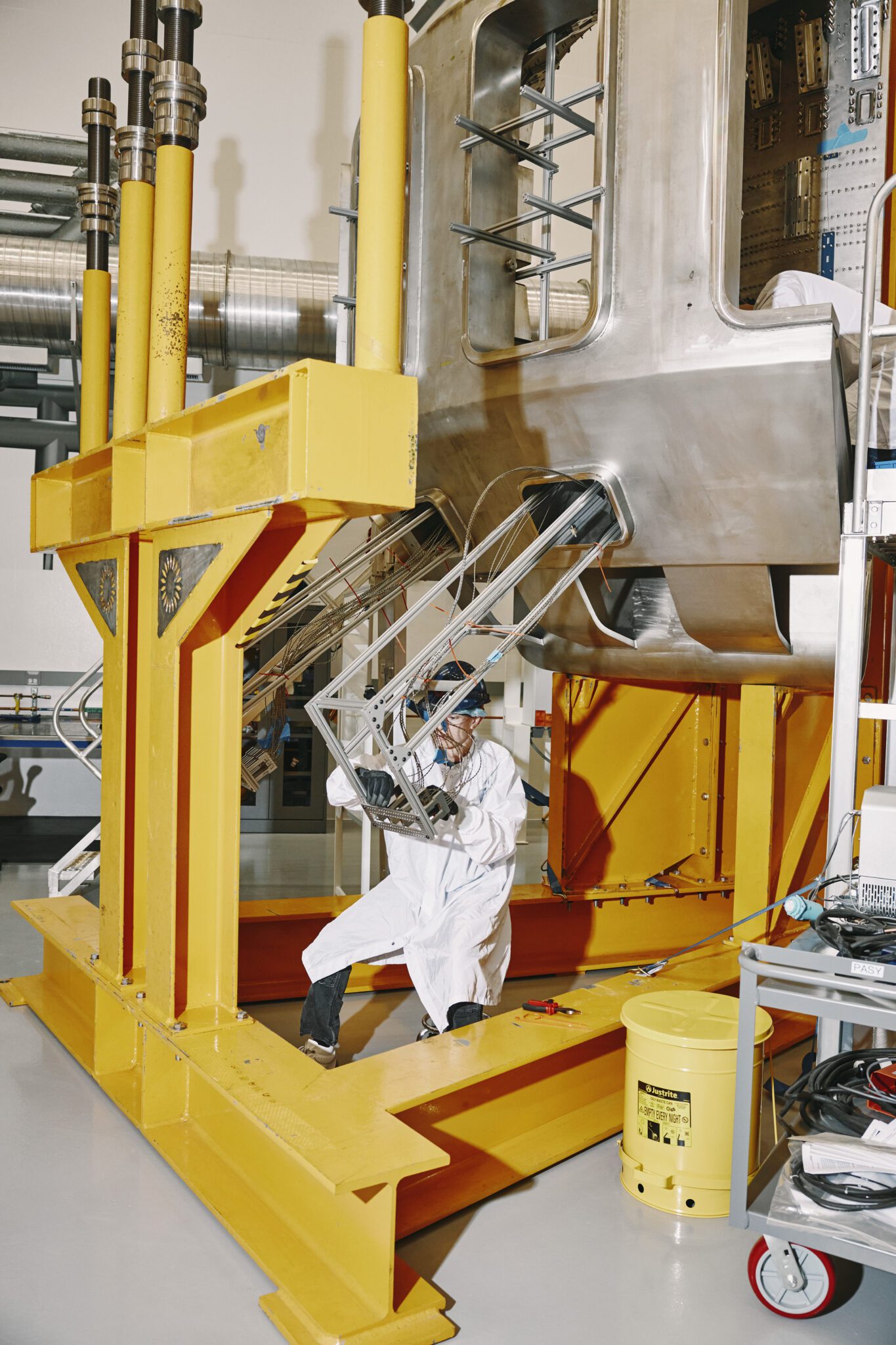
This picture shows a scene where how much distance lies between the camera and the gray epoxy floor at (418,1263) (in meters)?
2.81

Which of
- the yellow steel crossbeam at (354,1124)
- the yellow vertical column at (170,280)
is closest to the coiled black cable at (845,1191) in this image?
the yellow steel crossbeam at (354,1124)

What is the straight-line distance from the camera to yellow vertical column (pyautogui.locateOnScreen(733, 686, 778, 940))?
193 inches

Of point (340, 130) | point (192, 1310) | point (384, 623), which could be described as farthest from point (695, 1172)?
point (340, 130)

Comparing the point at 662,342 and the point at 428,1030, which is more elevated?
the point at 662,342

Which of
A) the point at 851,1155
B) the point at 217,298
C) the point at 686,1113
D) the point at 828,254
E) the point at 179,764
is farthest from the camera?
the point at 217,298

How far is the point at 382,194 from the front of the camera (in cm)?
293

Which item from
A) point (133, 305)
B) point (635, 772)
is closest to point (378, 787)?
point (133, 305)

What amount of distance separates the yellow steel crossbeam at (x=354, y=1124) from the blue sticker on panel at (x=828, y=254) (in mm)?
3464

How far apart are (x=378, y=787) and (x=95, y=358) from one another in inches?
116

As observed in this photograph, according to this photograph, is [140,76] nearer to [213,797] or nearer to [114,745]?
[114,745]

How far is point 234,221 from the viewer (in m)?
9.50

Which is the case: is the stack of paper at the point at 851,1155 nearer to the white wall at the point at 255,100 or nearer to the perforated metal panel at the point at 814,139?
the perforated metal panel at the point at 814,139

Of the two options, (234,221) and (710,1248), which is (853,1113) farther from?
(234,221)

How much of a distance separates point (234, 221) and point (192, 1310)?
8.88 meters
